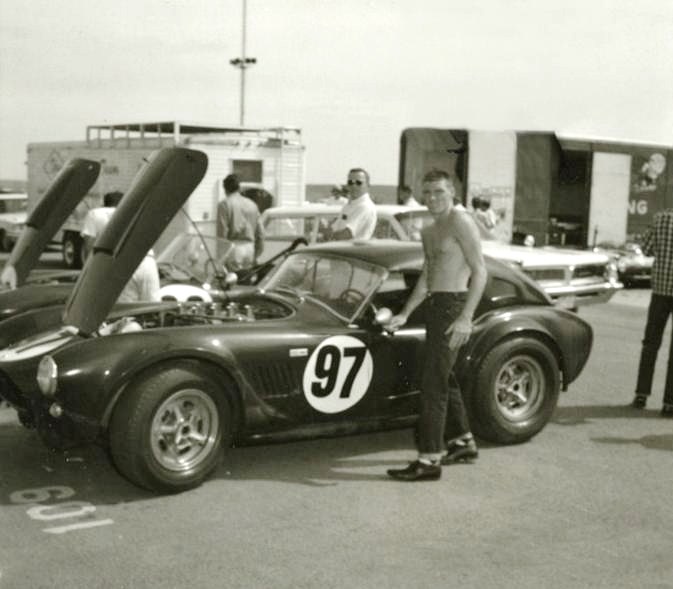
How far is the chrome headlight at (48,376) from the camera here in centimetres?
507

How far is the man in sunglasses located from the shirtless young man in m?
3.18

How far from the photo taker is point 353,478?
18.7ft

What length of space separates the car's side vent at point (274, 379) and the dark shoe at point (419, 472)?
0.76 m

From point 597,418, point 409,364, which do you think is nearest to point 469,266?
point 409,364

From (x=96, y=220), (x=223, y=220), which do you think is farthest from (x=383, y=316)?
(x=223, y=220)

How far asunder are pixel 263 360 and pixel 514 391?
1.93 meters

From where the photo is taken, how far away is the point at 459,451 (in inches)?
237

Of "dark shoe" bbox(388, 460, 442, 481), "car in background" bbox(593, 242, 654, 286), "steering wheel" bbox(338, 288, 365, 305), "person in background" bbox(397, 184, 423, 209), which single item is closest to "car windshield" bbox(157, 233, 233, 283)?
"steering wheel" bbox(338, 288, 365, 305)

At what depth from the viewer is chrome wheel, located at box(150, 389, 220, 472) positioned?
5211 mm

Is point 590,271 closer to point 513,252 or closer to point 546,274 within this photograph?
point 546,274

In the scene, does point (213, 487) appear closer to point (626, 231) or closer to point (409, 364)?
point (409, 364)

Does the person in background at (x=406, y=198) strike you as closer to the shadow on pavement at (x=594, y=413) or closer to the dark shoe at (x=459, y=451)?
the shadow on pavement at (x=594, y=413)

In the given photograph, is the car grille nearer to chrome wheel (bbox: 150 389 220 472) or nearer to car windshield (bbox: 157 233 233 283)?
car windshield (bbox: 157 233 233 283)

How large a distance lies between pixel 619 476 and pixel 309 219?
707 cm
